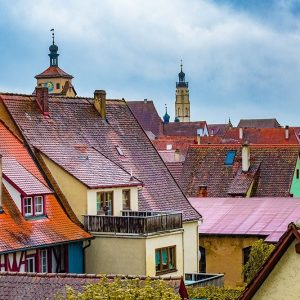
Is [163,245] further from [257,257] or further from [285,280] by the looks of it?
[285,280]

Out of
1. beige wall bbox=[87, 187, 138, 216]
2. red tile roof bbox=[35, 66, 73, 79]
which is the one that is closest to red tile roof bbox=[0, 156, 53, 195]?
beige wall bbox=[87, 187, 138, 216]

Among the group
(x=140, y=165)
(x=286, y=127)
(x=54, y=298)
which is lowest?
(x=54, y=298)

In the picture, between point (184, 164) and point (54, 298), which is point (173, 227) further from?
point (184, 164)

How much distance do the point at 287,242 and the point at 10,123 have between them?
3040 cm

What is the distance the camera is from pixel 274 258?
2442 centimetres

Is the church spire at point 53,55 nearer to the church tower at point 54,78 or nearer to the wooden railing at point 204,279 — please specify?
the church tower at point 54,78

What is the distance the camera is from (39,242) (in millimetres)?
46281

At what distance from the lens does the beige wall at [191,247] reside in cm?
5438

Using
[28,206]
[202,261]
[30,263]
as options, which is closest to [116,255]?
[28,206]

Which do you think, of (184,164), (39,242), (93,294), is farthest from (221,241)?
(93,294)

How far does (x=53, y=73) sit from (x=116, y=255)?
134027 millimetres

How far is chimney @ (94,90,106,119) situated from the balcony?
950 centimetres

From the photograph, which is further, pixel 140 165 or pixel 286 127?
pixel 286 127

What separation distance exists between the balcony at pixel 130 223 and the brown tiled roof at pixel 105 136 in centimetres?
380
